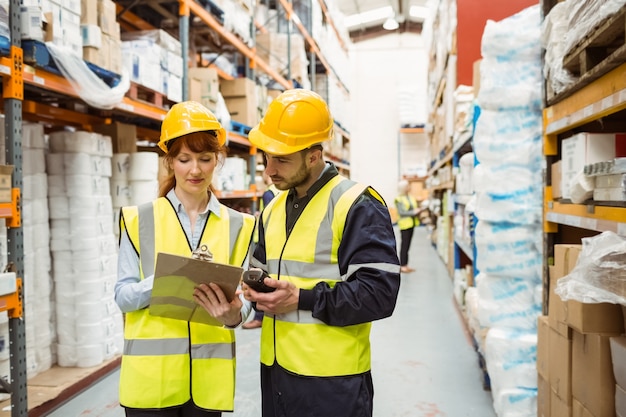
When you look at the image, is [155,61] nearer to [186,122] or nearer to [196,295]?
[186,122]

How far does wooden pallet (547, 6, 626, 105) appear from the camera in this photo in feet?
5.66

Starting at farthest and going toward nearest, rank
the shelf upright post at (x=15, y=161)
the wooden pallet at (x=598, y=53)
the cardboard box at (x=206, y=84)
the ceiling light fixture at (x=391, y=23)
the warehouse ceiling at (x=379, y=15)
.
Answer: the ceiling light fixture at (x=391, y=23) < the warehouse ceiling at (x=379, y=15) < the cardboard box at (x=206, y=84) < the shelf upright post at (x=15, y=161) < the wooden pallet at (x=598, y=53)

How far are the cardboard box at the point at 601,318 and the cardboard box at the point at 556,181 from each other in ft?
2.96

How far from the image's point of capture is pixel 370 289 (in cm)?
154

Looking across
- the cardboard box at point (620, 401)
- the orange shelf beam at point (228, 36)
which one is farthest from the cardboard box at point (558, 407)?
the orange shelf beam at point (228, 36)

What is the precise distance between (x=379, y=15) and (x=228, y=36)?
1495cm

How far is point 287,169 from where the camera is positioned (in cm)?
168

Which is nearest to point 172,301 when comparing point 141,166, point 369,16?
point 141,166

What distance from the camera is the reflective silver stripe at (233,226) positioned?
6.12 ft

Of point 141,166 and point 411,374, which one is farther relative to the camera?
point 141,166

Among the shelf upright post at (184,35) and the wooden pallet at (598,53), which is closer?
the wooden pallet at (598,53)

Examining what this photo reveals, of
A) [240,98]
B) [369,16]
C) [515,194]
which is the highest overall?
[369,16]

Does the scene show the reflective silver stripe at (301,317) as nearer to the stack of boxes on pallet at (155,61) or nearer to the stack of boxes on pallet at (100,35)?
the stack of boxes on pallet at (100,35)

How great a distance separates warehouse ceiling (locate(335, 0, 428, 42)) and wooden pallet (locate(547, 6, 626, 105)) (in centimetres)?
1628
